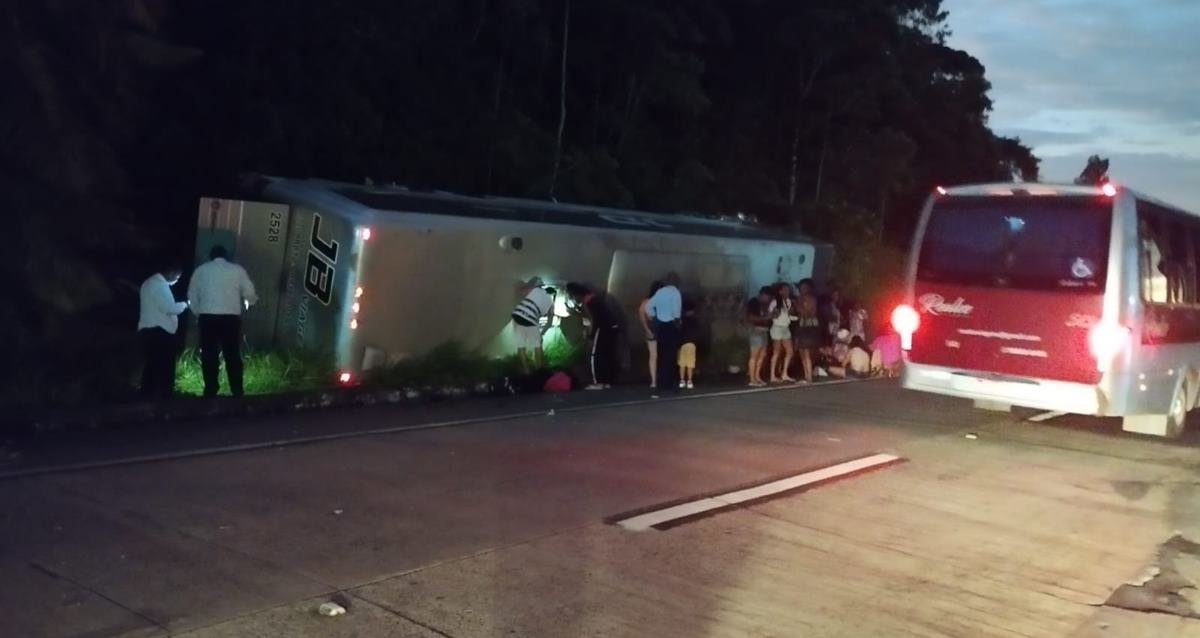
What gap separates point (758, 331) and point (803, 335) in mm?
1146

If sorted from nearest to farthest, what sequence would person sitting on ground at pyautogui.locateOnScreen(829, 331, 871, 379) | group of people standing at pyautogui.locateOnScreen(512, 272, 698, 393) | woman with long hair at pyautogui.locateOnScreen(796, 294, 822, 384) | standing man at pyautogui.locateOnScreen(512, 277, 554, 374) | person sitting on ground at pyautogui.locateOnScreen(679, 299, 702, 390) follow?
standing man at pyautogui.locateOnScreen(512, 277, 554, 374)
group of people standing at pyautogui.locateOnScreen(512, 272, 698, 393)
person sitting on ground at pyautogui.locateOnScreen(679, 299, 702, 390)
woman with long hair at pyautogui.locateOnScreen(796, 294, 822, 384)
person sitting on ground at pyautogui.locateOnScreen(829, 331, 871, 379)

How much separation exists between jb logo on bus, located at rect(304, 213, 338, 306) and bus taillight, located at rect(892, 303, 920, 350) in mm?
6430

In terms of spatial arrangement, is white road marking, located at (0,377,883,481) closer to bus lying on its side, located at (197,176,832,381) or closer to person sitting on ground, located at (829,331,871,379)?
bus lying on its side, located at (197,176,832,381)

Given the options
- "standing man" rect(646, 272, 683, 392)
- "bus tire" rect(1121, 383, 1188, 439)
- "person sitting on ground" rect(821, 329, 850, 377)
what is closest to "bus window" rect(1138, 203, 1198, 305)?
"bus tire" rect(1121, 383, 1188, 439)

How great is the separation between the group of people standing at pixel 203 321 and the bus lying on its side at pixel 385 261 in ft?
3.91

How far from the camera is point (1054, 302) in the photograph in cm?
1234

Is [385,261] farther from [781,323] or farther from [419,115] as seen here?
[419,115]

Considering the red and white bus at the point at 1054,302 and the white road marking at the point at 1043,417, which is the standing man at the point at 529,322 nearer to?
the red and white bus at the point at 1054,302

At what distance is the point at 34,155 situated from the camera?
451 inches

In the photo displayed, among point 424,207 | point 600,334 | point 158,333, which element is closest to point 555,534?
point 158,333

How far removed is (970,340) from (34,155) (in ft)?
32.1

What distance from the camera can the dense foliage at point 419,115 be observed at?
472 inches

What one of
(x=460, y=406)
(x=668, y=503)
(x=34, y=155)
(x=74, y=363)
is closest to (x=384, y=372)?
(x=460, y=406)

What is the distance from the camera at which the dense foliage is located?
11992mm
